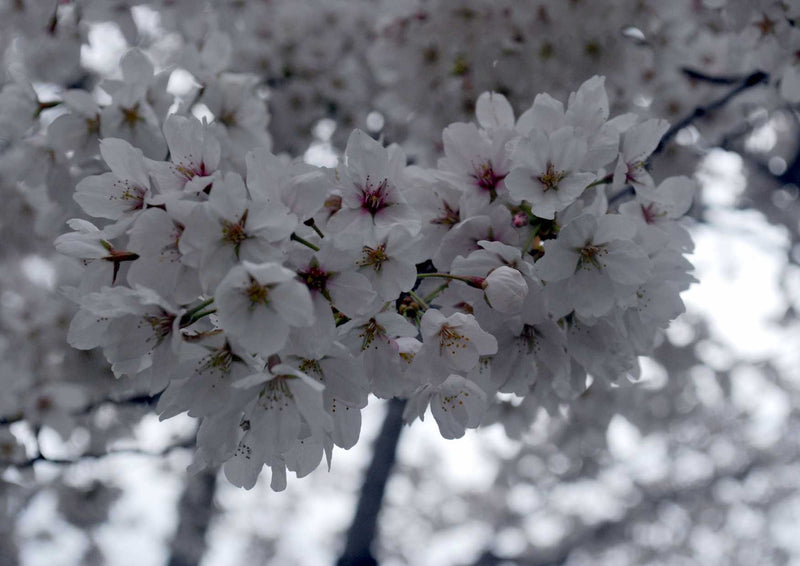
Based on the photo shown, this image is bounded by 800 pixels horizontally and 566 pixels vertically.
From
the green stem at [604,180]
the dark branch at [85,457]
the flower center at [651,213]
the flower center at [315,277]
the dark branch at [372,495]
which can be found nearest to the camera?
the flower center at [315,277]

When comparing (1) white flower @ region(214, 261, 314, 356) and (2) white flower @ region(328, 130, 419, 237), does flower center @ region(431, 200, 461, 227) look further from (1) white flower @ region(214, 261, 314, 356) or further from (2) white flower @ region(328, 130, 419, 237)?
(1) white flower @ region(214, 261, 314, 356)

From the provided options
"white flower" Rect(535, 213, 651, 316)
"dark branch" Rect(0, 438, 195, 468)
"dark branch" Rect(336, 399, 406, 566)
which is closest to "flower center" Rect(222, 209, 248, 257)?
"white flower" Rect(535, 213, 651, 316)

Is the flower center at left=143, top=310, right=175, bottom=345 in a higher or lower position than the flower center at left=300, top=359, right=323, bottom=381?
higher

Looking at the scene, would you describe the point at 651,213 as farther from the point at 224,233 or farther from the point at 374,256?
the point at 224,233

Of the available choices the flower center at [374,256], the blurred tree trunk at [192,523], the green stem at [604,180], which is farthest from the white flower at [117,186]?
the blurred tree trunk at [192,523]

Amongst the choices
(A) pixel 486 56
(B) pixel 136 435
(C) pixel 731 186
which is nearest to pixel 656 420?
(C) pixel 731 186

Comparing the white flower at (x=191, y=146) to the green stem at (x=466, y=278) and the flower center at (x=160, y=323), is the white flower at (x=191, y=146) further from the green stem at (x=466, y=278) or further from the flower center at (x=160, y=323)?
the green stem at (x=466, y=278)

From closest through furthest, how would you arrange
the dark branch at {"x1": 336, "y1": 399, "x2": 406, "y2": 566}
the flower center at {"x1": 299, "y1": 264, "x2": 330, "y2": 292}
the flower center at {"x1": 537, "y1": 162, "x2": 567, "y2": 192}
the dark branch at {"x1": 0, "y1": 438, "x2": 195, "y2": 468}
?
1. the flower center at {"x1": 299, "y1": 264, "x2": 330, "y2": 292}
2. the flower center at {"x1": 537, "y1": 162, "x2": 567, "y2": 192}
3. the dark branch at {"x1": 0, "y1": 438, "x2": 195, "y2": 468}
4. the dark branch at {"x1": 336, "y1": 399, "x2": 406, "y2": 566}

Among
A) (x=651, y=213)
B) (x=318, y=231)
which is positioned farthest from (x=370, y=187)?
(x=651, y=213)
